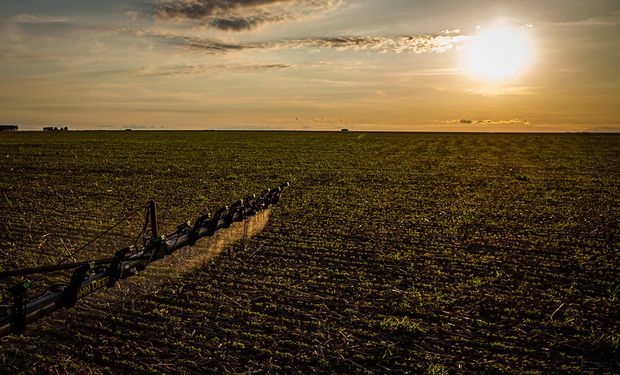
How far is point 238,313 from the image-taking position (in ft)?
21.5

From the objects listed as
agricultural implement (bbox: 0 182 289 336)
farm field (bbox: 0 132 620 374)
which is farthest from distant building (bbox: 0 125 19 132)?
agricultural implement (bbox: 0 182 289 336)

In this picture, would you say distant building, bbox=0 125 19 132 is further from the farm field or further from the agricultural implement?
the agricultural implement

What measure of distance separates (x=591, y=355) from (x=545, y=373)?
896 mm

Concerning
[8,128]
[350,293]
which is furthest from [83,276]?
[8,128]

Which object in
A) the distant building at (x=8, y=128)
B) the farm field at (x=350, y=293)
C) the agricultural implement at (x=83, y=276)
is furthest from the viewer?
the distant building at (x=8, y=128)

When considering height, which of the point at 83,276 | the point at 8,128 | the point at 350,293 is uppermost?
the point at 8,128

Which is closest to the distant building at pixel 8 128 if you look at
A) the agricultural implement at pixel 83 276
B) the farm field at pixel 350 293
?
the farm field at pixel 350 293

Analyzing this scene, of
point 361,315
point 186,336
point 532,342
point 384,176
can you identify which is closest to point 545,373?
point 532,342

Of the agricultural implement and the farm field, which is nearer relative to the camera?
the agricultural implement

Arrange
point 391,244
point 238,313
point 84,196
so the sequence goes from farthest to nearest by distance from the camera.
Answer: point 84,196 < point 391,244 < point 238,313

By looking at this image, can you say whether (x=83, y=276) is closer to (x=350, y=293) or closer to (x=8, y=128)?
(x=350, y=293)

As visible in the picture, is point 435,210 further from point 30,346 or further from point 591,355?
point 30,346

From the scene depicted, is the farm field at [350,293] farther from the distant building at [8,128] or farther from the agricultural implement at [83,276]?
the distant building at [8,128]

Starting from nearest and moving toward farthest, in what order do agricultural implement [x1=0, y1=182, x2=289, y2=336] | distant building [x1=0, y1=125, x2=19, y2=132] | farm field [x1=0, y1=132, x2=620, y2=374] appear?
agricultural implement [x1=0, y1=182, x2=289, y2=336] < farm field [x1=0, y1=132, x2=620, y2=374] < distant building [x1=0, y1=125, x2=19, y2=132]
